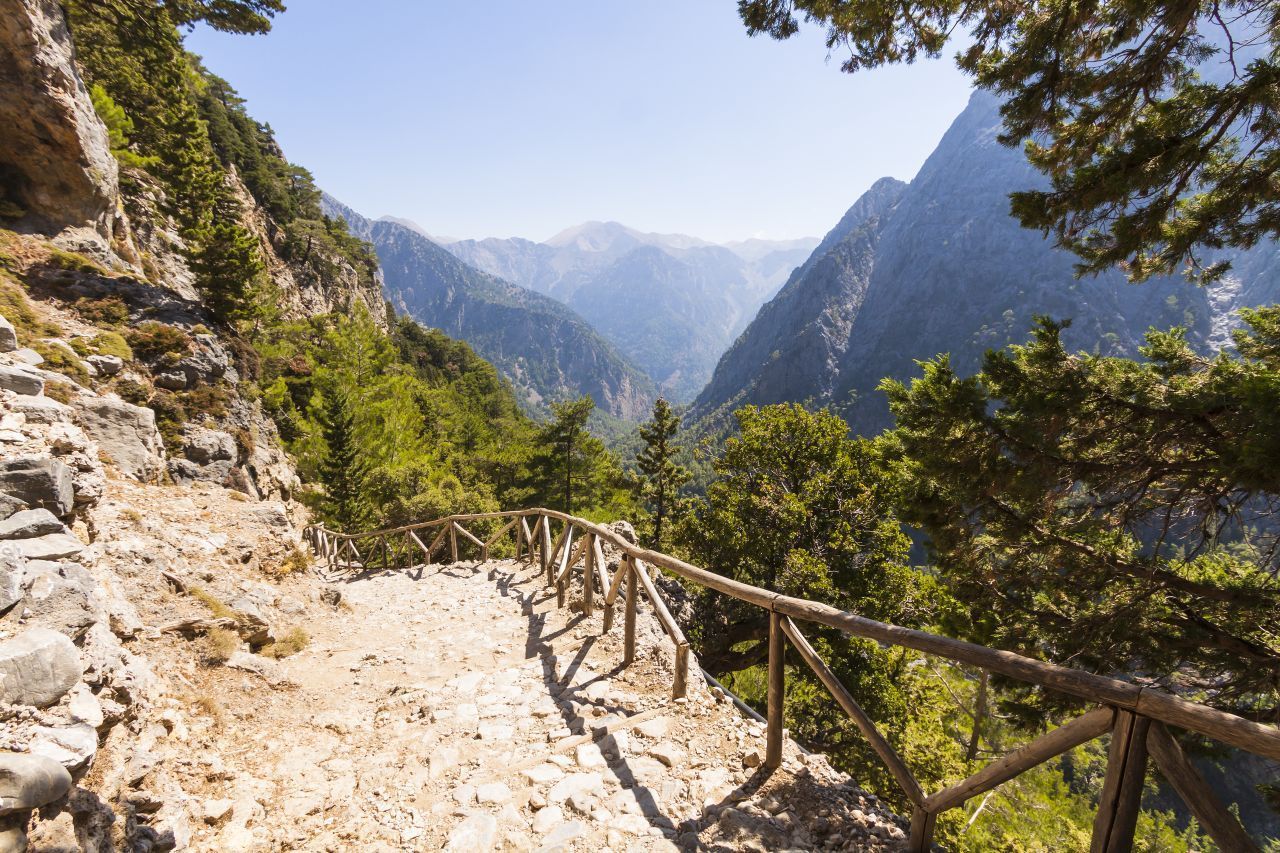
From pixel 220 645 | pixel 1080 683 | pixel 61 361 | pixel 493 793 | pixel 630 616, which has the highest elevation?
pixel 1080 683

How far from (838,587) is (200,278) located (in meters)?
28.0

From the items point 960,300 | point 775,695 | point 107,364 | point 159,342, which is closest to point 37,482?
point 775,695

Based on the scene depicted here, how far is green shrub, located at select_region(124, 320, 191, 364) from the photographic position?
14.3 meters

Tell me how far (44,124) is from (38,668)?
20991mm

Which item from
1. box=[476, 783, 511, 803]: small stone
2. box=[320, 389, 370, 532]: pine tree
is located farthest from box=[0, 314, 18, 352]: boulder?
box=[320, 389, 370, 532]: pine tree

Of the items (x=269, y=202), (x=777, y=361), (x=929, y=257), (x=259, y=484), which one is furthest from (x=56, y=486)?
(x=929, y=257)

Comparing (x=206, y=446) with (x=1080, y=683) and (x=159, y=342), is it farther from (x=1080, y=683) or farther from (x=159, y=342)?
(x=1080, y=683)

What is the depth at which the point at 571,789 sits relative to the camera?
3.64 meters

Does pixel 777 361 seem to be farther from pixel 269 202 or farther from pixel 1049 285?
pixel 269 202

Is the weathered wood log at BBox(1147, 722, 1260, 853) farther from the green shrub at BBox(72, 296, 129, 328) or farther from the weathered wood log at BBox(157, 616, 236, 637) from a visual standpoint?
the green shrub at BBox(72, 296, 129, 328)

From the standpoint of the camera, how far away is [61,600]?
325cm

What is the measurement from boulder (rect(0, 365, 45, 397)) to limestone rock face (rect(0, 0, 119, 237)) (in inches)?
564

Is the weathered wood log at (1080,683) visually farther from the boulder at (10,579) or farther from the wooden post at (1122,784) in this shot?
the boulder at (10,579)

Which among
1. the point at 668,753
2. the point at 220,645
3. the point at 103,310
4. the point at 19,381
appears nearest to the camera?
the point at 668,753
